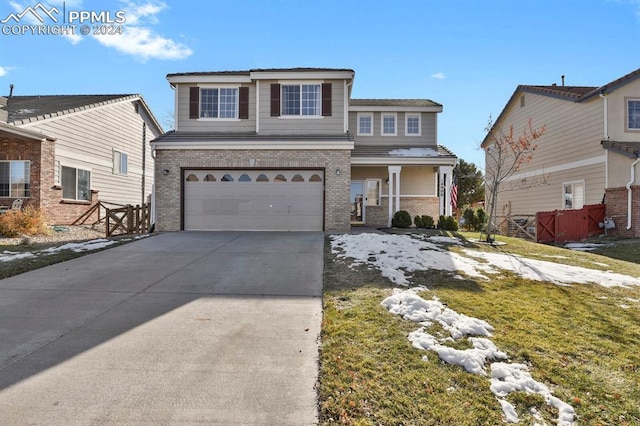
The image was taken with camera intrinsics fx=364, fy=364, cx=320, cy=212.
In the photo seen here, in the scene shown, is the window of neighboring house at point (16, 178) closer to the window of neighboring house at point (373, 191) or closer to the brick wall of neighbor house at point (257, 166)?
the brick wall of neighbor house at point (257, 166)

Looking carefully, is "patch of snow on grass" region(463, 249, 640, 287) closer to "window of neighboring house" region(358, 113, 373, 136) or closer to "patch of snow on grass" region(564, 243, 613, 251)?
"patch of snow on grass" region(564, 243, 613, 251)

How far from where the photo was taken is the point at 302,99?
49.3 ft

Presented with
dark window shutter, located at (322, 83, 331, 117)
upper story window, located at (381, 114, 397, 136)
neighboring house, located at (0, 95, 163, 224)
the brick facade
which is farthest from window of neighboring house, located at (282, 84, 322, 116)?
the brick facade

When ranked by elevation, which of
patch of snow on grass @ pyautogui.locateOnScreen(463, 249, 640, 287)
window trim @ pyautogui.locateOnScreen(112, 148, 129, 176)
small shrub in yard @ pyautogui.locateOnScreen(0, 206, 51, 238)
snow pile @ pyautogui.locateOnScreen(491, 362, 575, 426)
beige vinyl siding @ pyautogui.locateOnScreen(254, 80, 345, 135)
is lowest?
snow pile @ pyautogui.locateOnScreen(491, 362, 575, 426)

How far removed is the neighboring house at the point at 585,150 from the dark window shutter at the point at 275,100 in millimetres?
13261

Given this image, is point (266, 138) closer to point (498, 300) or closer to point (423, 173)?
point (423, 173)

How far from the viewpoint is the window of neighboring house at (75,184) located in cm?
1662

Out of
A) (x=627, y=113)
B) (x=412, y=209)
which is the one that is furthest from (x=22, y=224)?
(x=627, y=113)

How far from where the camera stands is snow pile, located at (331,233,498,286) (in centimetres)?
723

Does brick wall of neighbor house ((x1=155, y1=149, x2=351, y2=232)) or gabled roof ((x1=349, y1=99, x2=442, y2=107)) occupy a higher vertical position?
gabled roof ((x1=349, y1=99, x2=442, y2=107))

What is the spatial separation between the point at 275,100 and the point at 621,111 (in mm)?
14462

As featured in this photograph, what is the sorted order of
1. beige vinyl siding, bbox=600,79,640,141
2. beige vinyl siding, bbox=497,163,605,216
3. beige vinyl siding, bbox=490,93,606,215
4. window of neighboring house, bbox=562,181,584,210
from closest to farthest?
beige vinyl siding, bbox=600,79,640,141 < beige vinyl siding, bbox=497,163,605,216 < beige vinyl siding, bbox=490,93,606,215 < window of neighboring house, bbox=562,181,584,210

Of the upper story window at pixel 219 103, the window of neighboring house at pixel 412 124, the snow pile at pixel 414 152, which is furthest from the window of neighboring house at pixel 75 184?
the window of neighboring house at pixel 412 124

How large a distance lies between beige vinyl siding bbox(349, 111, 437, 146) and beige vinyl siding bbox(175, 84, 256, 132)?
5.59 metres
